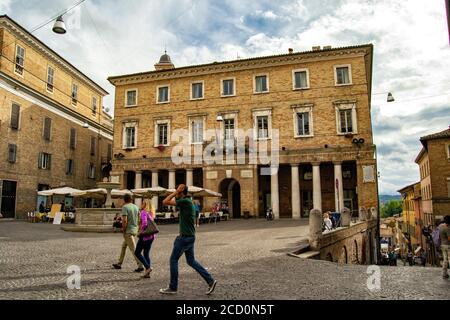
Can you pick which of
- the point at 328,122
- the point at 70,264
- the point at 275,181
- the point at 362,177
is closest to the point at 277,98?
the point at 328,122

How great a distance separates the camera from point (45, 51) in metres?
29.7

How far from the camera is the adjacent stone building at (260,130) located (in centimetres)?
2606

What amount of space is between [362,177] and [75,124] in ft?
90.1

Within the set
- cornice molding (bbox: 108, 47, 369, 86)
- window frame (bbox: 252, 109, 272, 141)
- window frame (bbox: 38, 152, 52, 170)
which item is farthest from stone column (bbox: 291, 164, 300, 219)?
window frame (bbox: 38, 152, 52, 170)

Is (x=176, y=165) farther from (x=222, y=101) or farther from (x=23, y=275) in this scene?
(x=23, y=275)

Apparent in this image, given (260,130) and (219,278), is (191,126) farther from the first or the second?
(219,278)

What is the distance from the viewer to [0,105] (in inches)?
965

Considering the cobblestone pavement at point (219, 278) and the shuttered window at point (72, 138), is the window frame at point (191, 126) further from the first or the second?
the cobblestone pavement at point (219, 278)

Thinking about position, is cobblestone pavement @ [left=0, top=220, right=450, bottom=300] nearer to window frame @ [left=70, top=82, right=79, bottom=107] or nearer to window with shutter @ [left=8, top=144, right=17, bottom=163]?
window with shutter @ [left=8, top=144, right=17, bottom=163]

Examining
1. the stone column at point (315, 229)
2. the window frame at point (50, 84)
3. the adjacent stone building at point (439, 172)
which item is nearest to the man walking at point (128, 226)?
the stone column at point (315, 229)

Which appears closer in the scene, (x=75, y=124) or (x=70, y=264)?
(x=70, y=264)

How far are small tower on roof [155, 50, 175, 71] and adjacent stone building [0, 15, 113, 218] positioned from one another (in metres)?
7.63

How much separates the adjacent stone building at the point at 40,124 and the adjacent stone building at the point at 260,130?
5226 mm
